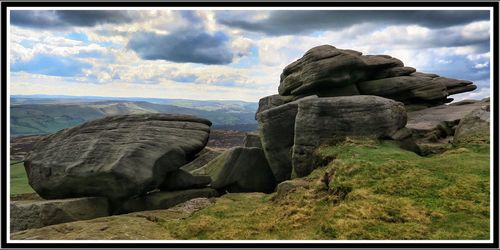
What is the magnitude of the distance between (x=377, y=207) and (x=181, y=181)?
2212 cm

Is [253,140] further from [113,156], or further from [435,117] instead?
[435,117]

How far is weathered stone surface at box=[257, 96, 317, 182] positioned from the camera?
→ 40906 millimetres

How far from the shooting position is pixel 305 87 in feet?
160

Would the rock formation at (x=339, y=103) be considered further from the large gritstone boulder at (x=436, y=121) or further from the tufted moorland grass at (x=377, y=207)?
the tufted moorland grass at (x=377, y=207)

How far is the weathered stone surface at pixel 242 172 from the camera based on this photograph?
41.4 metres

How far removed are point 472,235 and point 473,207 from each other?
3.31 meters

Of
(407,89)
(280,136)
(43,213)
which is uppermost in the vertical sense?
(407,89)

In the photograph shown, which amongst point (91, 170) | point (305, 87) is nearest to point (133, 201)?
point (91, 170)

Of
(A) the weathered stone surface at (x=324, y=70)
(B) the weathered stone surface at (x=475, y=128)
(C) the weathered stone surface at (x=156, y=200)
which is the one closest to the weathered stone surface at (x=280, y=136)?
(A) the weathered stone surface at (x=324, y=70)

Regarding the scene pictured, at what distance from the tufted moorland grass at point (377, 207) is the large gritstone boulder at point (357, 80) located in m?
19.8

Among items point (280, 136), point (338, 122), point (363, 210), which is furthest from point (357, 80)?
point (363, 210)

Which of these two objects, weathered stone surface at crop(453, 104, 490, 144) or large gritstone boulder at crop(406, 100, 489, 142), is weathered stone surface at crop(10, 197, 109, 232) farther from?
large gritstone boulder at crop(406, 100, 489, 142)

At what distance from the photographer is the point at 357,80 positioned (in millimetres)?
51812

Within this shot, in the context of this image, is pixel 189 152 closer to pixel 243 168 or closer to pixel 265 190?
pixel 243 168
